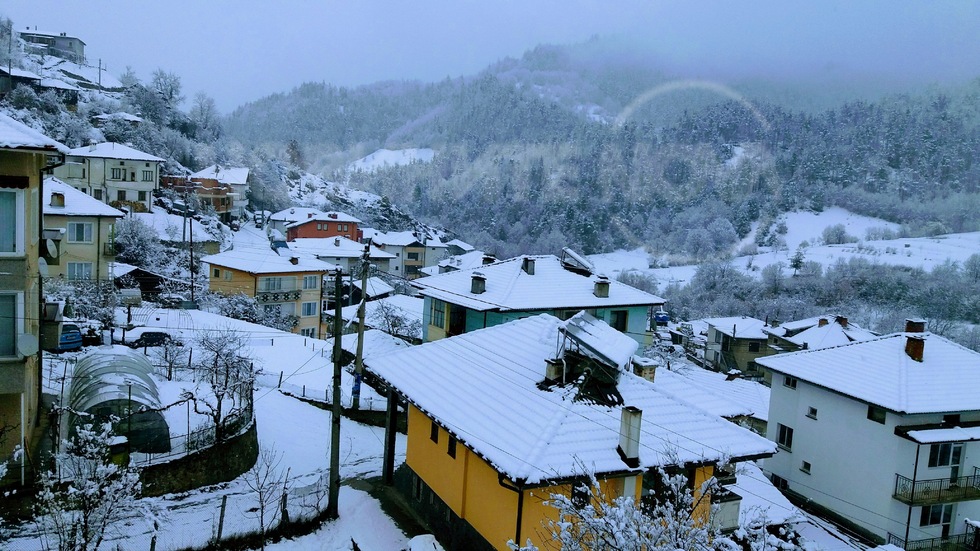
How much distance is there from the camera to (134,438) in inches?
590

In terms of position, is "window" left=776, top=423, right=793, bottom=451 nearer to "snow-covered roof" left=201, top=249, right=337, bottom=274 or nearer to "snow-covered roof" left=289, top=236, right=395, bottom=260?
"snow-covered roof" left=201, top=249, right=337, bottom=274

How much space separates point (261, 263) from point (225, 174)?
33.3 m

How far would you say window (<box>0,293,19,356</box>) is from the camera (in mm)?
12750

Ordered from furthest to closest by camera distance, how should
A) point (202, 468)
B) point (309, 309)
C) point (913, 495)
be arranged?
point (309, 309), point (913, 495), point (202, 468)

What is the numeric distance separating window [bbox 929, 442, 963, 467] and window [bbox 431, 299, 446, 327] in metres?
17.6

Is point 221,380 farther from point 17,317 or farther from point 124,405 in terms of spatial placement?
point 17,317

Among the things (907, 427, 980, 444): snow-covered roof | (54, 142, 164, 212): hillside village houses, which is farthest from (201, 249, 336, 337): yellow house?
(907, 427, 980, 444): snow-covered roof

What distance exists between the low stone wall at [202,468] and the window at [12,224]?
5.38 m

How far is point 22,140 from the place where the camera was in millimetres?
12094

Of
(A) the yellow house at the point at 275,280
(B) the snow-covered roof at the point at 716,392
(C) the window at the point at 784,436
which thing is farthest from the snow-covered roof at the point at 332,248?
(C) the window at the point at 784,436

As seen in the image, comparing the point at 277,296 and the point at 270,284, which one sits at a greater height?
the point at 270,284

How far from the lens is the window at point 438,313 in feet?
88.2

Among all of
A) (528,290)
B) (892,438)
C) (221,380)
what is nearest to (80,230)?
(221,380)

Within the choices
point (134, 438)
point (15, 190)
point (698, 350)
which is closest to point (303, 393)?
point (134, 438)
